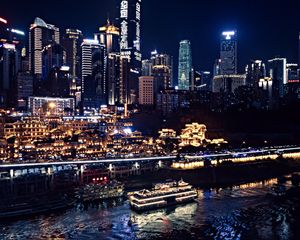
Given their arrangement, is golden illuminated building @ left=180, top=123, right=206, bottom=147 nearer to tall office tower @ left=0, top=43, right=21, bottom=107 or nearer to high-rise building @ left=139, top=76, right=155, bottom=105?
high-rise building @ left=139, top=76, right=155, bottom=105

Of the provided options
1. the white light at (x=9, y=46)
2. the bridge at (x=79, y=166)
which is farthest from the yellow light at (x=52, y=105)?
the bridge at (x=79, y=166)

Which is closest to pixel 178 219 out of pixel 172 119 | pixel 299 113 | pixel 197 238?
pixel 197 238

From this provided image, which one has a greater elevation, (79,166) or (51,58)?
(51,58)

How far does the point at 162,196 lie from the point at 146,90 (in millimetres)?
50692

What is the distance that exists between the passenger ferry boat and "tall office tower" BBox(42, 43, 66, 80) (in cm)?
5179

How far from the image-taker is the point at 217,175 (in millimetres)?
31172

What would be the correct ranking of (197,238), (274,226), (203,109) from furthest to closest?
(203,109) < (274,226) < (197,238)

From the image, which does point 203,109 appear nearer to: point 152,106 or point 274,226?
point 152,106

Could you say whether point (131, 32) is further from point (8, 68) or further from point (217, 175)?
point (217, 175)

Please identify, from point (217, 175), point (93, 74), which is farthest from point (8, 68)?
point (217, 175)

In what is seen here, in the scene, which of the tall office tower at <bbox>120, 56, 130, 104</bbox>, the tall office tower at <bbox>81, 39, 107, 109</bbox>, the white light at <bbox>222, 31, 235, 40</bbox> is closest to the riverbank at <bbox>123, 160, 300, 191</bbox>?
→ the tall office tower at <bbox>81, 39, 107, 109</bbox>

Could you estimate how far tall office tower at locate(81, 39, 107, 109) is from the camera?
68812 millimetres

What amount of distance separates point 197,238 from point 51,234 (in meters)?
6.11

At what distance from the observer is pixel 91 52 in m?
71.9
